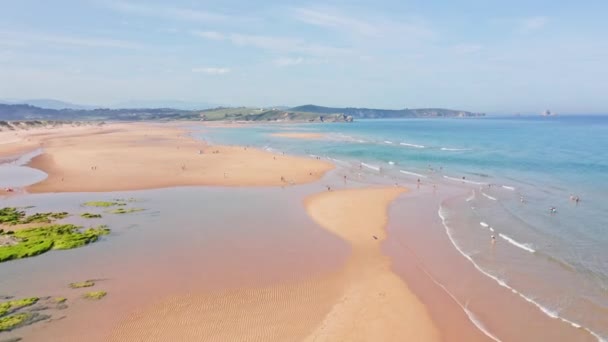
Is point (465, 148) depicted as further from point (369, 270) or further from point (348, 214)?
point (369, 270)

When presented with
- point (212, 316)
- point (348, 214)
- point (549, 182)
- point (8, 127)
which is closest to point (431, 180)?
point (549, 182)

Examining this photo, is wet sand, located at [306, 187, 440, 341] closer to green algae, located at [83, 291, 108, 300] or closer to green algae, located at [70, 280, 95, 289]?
green algae, located at [83, 291, 108, 300]

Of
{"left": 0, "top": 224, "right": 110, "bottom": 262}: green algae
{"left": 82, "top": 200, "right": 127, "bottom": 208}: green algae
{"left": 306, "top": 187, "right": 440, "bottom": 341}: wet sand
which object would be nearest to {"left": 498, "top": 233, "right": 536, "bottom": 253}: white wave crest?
{"left": 306, "top": 187, "right": 440, "bottom": 341}: wet sand

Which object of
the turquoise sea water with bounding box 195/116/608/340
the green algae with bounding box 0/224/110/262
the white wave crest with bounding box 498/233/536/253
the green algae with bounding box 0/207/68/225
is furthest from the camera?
the green algae with bounding box 0/207/68/225

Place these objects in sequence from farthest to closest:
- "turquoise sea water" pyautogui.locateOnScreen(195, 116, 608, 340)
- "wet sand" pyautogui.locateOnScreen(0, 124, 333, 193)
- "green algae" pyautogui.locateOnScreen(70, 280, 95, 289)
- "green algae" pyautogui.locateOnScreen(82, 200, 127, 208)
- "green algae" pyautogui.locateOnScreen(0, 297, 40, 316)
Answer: "wet sand" pyautogui.locateOnScreen(0, 124, 333, 193)
"green algae" pyautogui.locateOnScreen(82, 200, 127, 208)
"green algae" pyautogui.locateOnScreen(70, 280, 95, 289)
"turquoise sea water" pyautogui.locateOnScreen(195, 116, 608, 340)
"green algae" pyautogui.locateOnScreen(0, 297, 40, 316)

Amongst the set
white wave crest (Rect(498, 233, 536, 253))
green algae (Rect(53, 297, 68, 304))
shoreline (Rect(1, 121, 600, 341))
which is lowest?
green algae (Rect(53, 297, 68, 304))

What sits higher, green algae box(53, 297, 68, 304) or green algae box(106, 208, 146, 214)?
green algae box(106, 208, 146, 214)

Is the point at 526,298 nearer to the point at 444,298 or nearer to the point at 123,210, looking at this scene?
the point at 444,298

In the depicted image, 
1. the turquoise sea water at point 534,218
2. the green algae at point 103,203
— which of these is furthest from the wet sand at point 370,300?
the green algae at point 103,203
